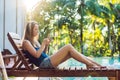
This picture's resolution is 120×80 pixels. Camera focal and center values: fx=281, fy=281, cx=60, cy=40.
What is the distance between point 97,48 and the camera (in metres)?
14.1

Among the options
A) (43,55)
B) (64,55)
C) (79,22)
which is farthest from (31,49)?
(79,22)

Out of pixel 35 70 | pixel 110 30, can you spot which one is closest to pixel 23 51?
pixel 35 70

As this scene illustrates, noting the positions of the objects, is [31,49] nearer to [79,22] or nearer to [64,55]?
[64,55]

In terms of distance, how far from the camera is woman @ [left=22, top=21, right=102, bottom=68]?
3264mm

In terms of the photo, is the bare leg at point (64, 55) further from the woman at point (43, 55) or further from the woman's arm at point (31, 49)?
the woman's arm at point (31, 49)

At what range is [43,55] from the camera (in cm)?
347

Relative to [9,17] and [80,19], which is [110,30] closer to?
[80,19]

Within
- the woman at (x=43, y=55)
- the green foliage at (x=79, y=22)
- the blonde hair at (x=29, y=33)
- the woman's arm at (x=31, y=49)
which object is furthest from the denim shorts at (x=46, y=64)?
the green foliage at (x=79, y=22)

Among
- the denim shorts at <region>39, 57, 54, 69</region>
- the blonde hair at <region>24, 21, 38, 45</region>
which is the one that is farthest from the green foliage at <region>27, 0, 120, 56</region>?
the denim shorts at <region>39, 57, 54, 69</region>

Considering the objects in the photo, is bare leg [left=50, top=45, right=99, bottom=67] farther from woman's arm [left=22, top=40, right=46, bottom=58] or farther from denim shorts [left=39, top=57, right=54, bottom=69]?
woman's arm [left=22, top=40, right=46, bottom=58]

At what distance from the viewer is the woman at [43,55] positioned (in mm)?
3264

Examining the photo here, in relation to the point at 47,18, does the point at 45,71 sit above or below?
below

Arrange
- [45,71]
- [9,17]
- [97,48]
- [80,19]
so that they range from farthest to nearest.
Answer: [97,48] < [80,19] < [9,17] < [45,71]

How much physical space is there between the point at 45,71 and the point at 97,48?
11.0 metres
